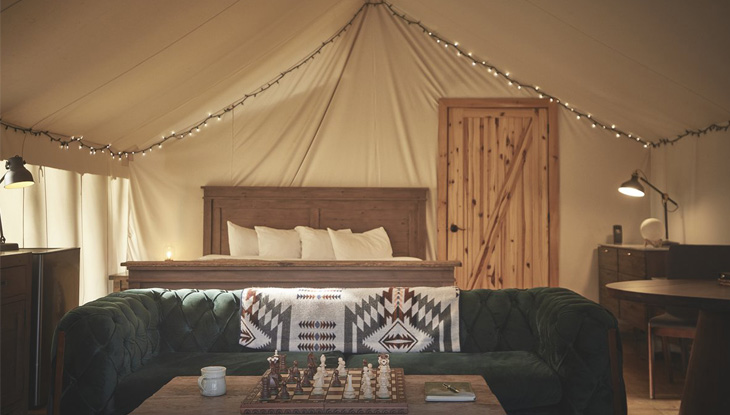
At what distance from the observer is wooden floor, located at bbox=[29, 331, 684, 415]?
371cm

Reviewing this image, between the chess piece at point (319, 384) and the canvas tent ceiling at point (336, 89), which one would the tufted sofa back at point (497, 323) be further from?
the canvas tent ceiling at point (336, 89)

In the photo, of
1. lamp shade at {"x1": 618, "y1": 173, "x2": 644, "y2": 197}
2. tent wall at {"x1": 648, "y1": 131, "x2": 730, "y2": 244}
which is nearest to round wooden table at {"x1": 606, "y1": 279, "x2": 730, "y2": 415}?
tent wall at {"x1": 648, "y1": 131, "x2": 730, "y2": 244}

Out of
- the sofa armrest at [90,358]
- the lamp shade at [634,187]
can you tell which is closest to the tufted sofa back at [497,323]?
the sofa armrest at [90,358]

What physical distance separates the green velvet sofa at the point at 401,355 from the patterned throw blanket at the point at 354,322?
8 centimetres

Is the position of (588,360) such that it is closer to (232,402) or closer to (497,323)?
(497,323)

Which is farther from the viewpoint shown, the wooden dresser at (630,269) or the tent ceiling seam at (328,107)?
the tent ceiling seam at (328,107)

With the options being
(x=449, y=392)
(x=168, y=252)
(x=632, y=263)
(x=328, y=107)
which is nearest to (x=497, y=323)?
(x=449, y=392)

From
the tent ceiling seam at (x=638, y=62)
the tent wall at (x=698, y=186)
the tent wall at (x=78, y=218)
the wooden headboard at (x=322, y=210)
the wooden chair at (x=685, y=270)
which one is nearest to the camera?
the wooden chair at (x=685, y=270)

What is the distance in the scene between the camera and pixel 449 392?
2.18m

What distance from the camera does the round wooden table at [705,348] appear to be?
2812mm

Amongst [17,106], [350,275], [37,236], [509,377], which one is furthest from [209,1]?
[509,377]

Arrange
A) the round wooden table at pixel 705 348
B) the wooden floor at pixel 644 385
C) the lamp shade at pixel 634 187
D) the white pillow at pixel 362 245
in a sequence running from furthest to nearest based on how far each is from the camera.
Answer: the white pillow at pixel 362 245
the lamp shade at pixel 634 187
the wooden floor at pixel 644 385
the round wooden table at pixel 705 348

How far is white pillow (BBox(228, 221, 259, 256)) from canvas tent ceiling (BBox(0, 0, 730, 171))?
1144 mm

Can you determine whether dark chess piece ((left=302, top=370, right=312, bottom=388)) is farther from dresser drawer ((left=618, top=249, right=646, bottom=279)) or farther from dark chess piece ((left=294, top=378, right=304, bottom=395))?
dresser drawer ((left=618, top=249, right=646, bottom=279))
